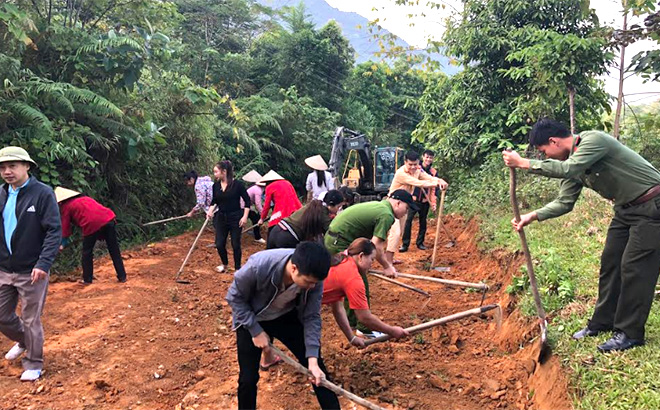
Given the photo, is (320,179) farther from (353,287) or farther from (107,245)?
(353,287)

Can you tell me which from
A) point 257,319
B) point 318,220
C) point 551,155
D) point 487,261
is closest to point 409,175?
point 487,261

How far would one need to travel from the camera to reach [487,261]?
7.10 meters

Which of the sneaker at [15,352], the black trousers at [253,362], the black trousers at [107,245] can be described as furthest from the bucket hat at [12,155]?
the black trousers at [107,245]

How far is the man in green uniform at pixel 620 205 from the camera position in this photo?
10.6 ft

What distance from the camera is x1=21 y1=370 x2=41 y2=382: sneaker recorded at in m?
3.89

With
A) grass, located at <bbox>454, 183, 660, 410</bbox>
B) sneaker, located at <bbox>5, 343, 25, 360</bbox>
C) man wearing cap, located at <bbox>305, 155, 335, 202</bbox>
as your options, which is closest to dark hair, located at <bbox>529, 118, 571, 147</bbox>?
grass, located at <bbox>454, 183, 660, 410</bbox>

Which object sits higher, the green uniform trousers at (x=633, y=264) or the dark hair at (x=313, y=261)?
the dark hair at (x=313, y=261)

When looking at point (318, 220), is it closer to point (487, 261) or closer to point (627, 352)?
point (627, 352)

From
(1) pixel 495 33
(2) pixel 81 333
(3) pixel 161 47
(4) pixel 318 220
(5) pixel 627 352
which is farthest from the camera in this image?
(1) pixel 495 33

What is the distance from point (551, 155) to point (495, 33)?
922cm

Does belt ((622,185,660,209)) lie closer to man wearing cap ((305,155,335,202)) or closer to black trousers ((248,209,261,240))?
man wearing cap ((305,155,335,202))

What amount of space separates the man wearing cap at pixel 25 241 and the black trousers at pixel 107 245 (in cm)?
237

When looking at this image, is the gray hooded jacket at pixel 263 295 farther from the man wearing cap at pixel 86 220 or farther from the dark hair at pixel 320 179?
the dark hair at pixel 320 179

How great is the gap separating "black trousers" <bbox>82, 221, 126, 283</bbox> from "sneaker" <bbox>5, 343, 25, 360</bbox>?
2129 millimetres
